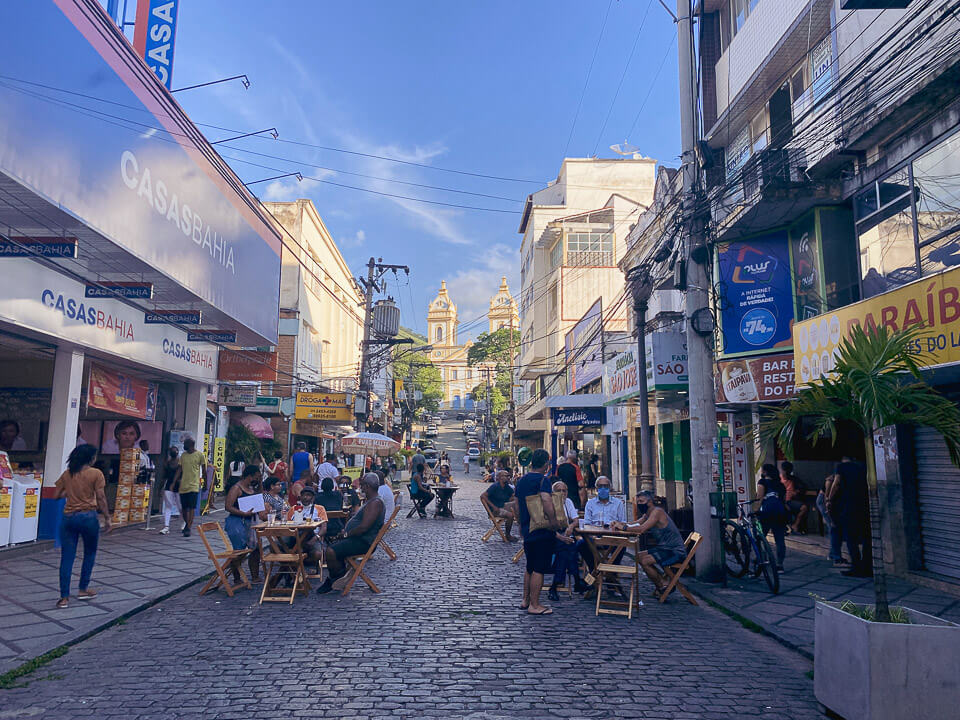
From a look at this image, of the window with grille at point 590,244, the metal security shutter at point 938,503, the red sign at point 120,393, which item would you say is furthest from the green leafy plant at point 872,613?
the window with grille at point 590,244

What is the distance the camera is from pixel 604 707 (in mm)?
4672

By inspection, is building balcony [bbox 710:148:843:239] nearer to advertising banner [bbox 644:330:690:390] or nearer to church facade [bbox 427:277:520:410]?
advertising banner [bbox 644:330:690:390]

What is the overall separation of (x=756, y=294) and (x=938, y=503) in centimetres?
570

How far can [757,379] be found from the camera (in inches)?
513

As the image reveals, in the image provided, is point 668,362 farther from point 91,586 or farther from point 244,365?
point 244,365

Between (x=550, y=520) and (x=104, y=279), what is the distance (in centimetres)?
849

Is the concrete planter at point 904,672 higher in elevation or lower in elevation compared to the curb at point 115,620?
higher

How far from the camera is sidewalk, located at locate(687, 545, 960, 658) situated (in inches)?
274

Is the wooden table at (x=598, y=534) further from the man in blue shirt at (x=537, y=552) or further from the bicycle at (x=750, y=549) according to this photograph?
the bicycle at (x=750, y=549)

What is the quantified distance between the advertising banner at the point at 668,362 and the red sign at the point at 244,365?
32.6 feet

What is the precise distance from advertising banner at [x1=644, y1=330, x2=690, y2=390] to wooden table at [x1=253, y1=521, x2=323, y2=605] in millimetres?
7704

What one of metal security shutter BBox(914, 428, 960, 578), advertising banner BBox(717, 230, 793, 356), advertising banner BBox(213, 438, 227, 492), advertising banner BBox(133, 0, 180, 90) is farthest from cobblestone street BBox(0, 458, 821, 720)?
advertising banner BBox(213, 438, 227, 492)

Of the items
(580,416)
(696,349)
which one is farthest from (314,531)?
(580,416)

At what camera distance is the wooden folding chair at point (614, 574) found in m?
7.51
